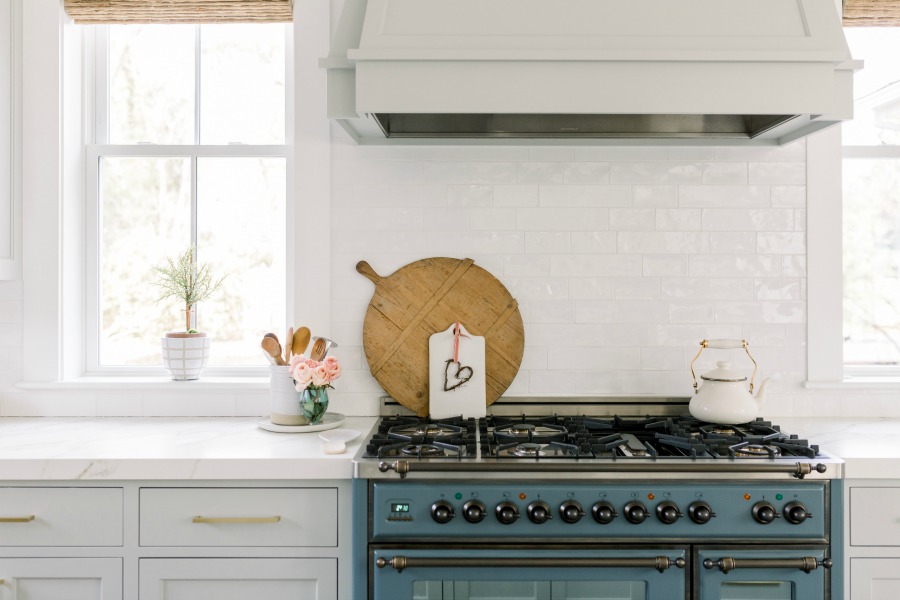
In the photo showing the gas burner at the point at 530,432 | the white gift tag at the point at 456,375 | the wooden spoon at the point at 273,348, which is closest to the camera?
the gas burner at the point at 530,432

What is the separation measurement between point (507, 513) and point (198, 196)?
5.99 ft

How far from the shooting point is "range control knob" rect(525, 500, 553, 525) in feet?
5.70

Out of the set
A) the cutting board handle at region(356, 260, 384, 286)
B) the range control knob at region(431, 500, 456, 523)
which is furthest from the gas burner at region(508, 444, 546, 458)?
the cutting board handle at region(356, 260, 384, 286)

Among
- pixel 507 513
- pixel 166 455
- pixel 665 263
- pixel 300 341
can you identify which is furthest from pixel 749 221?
pixel 166 455

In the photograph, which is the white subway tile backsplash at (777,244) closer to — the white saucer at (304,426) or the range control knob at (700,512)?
the range control knob at (700,512)

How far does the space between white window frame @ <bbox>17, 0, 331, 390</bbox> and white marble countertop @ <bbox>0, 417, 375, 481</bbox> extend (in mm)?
347

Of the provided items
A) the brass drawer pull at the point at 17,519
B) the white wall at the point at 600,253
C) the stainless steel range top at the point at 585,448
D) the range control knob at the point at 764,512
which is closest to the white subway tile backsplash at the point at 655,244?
the white wall at the point at 600,253

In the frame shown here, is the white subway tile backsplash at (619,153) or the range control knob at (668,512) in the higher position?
the white subway tile backsplash at (619,153)

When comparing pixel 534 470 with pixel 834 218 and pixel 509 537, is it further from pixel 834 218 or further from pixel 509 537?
pixel 834 218

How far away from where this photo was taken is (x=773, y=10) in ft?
6.34

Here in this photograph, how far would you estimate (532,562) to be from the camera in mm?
1760

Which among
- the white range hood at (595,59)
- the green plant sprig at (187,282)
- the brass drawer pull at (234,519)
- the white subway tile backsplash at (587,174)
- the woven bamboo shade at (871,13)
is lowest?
the brass drawer pull at (234,519)

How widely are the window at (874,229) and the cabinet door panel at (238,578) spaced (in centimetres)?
225

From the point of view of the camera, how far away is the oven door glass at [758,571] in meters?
1.75
